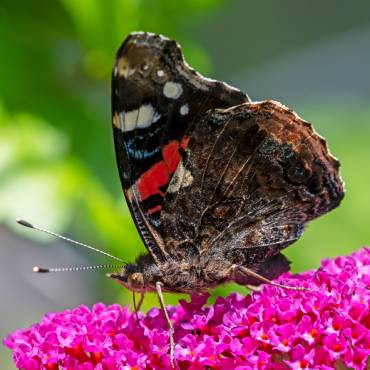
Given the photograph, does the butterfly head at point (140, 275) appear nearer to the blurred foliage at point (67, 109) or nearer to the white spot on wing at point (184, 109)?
the white spot on wing at point (184, 109)

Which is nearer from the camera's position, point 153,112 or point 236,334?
point 236,334

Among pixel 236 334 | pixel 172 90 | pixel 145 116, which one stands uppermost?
pixel 172 90

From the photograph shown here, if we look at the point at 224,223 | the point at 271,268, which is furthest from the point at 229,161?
the point at 271,268

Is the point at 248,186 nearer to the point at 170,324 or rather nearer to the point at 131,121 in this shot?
the point at 131,121

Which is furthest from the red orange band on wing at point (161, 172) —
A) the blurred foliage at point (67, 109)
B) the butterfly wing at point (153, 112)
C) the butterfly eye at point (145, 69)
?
the blurred foliage at point (67, 109)

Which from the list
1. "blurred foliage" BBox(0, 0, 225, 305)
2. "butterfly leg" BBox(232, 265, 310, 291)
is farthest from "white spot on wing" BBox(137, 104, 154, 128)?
"blurred foliage" BBox(0, 0, 225, 305)

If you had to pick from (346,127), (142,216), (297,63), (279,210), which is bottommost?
(142,216)

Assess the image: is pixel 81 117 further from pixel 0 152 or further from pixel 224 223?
pixel 224 223

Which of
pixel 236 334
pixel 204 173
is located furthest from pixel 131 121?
pixel 236 334
